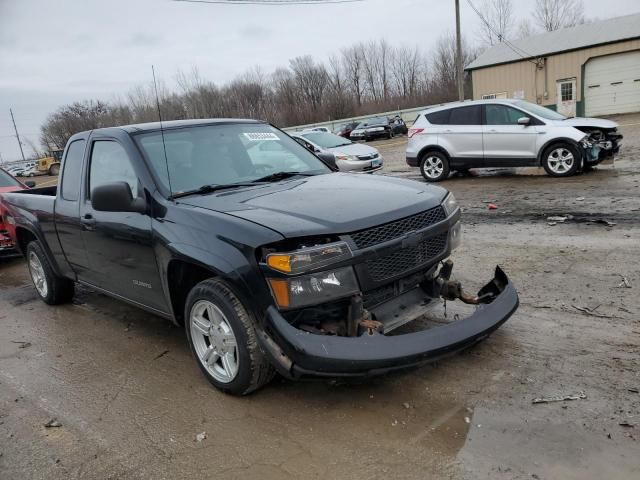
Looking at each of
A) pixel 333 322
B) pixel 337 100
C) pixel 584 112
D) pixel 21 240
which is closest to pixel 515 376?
pixel 333 322

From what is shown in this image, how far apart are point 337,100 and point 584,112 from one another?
3725 cm

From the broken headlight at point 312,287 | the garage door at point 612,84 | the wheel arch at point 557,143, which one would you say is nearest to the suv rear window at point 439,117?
the wheel arch at point 557,143

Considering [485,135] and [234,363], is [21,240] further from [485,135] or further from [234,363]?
[485,135]

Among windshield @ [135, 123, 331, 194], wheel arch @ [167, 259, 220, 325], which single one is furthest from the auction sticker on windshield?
wheel arch @ [167, 259, 220, 325]

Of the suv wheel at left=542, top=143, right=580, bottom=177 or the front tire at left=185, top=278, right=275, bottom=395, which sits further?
the suv wheel at left=542, top=143, right=580, bottom=177

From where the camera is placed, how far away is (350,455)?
271 centimetres

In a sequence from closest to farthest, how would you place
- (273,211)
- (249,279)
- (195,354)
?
(249,279)
(273,211)
(195,354)

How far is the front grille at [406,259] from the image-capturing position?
3039 millimetres

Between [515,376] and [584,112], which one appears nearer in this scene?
[515,376]

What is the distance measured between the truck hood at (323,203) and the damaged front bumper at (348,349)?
55 centimetres

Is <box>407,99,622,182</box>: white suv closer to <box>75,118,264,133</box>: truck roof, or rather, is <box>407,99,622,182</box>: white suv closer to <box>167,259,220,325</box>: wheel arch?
<box>75,118,264,133</box>: truck roof

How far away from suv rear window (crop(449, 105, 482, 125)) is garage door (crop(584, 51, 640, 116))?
25.7 meters

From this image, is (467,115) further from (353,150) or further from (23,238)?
(23,238)

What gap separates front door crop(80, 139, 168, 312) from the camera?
12.4 feet
